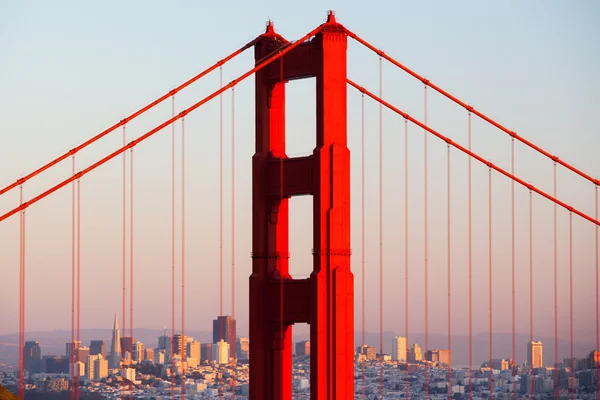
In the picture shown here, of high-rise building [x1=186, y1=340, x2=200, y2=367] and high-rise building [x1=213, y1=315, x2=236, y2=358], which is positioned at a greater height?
high-rise building [x1=213, y1=315, x2=236, y2=358]

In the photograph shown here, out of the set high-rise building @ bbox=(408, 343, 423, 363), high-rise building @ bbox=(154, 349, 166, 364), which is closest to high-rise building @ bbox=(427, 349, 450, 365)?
high-rise building @ bbox=(408, 343, 423, 363)

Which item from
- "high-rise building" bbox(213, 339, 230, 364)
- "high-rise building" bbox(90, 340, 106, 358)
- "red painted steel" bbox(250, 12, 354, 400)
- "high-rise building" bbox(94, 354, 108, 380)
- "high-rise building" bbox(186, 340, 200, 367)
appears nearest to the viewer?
"red painted steel" bbox(250, 12, 354, 400)

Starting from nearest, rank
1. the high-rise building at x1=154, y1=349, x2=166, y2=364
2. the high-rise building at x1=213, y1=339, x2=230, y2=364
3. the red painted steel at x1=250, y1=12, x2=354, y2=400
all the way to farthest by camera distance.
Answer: the red painted steel at x1=250, y1=12, x2=354, y2=400, the high-rise building at x1=213, y1=339, x2=230, y2=364, the high-rise building at x1=154, y1=349, x2=166, y2=364

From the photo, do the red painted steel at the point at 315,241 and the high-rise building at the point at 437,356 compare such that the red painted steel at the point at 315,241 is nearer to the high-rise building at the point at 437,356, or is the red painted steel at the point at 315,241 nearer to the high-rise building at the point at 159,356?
the high-rise building at the point at 159,356

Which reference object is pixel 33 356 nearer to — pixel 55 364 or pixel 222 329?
pixel 55 364

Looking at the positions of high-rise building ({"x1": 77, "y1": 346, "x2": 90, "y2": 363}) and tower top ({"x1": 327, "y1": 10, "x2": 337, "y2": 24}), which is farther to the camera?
high-rise building ({"x1": 77, "y1": 346, "x2": 90, "y2": 363})

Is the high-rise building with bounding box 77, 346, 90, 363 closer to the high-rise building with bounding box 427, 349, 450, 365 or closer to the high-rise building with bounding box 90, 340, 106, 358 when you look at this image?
the high-rise building with bounding box 90, 340, 106, 358

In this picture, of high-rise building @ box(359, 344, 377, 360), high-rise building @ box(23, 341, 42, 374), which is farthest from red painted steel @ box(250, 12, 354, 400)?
high-rise building @ box(23, 341, 42, 374)

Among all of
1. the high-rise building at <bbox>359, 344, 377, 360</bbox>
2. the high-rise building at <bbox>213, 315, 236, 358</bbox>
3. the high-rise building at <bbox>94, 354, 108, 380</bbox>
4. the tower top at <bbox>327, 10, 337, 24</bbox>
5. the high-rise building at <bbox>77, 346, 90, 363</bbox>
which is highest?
the tower top at <bbox>327, 10, 337, 24</bbox>
